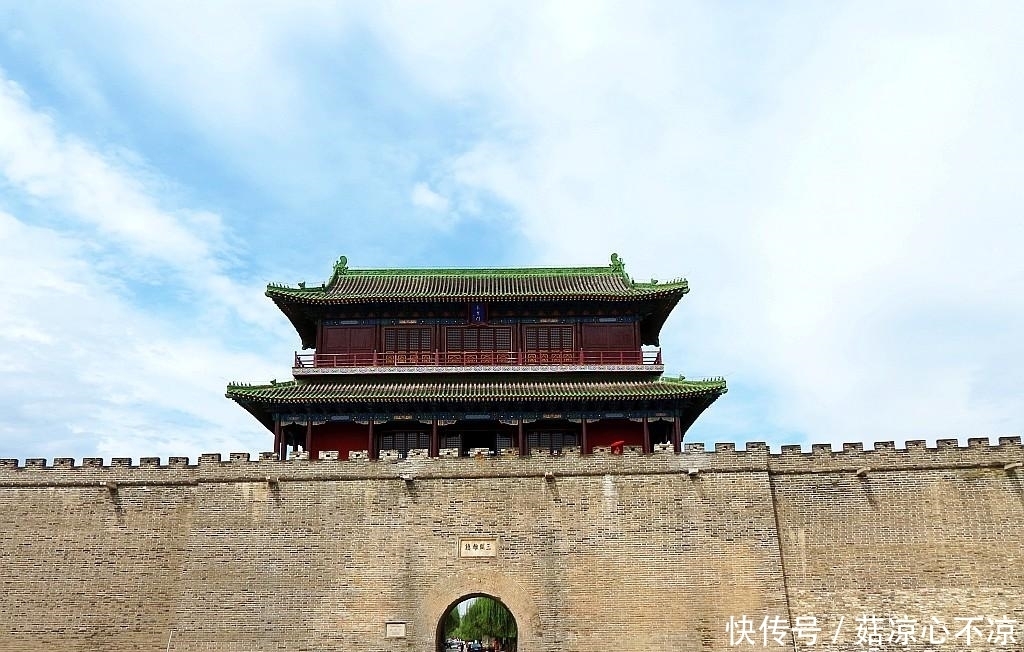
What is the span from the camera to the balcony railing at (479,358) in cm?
2347

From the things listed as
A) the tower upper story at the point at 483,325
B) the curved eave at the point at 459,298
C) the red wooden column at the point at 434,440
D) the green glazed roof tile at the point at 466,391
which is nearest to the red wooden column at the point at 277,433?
the green glazed roof tile at the point at 466,391

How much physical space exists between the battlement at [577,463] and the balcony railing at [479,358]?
14.4 ft

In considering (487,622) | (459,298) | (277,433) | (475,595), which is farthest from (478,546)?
(487,622)

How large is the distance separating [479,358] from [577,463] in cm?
566

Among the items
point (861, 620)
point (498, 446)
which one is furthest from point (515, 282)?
point (861, 620)

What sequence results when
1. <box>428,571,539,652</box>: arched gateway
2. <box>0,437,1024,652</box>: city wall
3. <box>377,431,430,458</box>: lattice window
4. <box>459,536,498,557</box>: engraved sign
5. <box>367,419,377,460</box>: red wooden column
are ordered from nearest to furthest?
<box>0,437,1024,652</box>: city wall, <box>428,571,539,652</box>: arched gateway, <box>459,536,498,557</box>: engraved sign, <box>367,419,377,460</box>: red wooden column, <box>377,431,430,458</box>: lattice window

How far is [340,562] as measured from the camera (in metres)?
18.4

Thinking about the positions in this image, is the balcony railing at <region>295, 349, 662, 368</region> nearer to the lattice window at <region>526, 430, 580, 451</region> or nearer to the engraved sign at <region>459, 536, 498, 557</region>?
the lattice window at <region>526, 430, 580, 451</region>

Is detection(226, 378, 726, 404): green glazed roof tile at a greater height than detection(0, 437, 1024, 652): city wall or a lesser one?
greater

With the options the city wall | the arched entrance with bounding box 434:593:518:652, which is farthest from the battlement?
the arched entrance with bounding box 434:593:518:652

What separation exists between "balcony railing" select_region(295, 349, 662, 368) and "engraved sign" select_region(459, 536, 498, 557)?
6.19 m

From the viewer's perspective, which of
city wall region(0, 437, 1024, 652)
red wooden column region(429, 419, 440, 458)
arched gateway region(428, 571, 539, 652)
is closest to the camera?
city wall region(0, 437, 1024, 652)

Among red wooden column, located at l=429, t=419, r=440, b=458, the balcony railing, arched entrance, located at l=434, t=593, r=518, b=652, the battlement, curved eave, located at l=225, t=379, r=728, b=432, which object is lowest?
arched entrance, located at l=434, t=593, r=518, b=652

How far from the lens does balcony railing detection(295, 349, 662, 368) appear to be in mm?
23469
